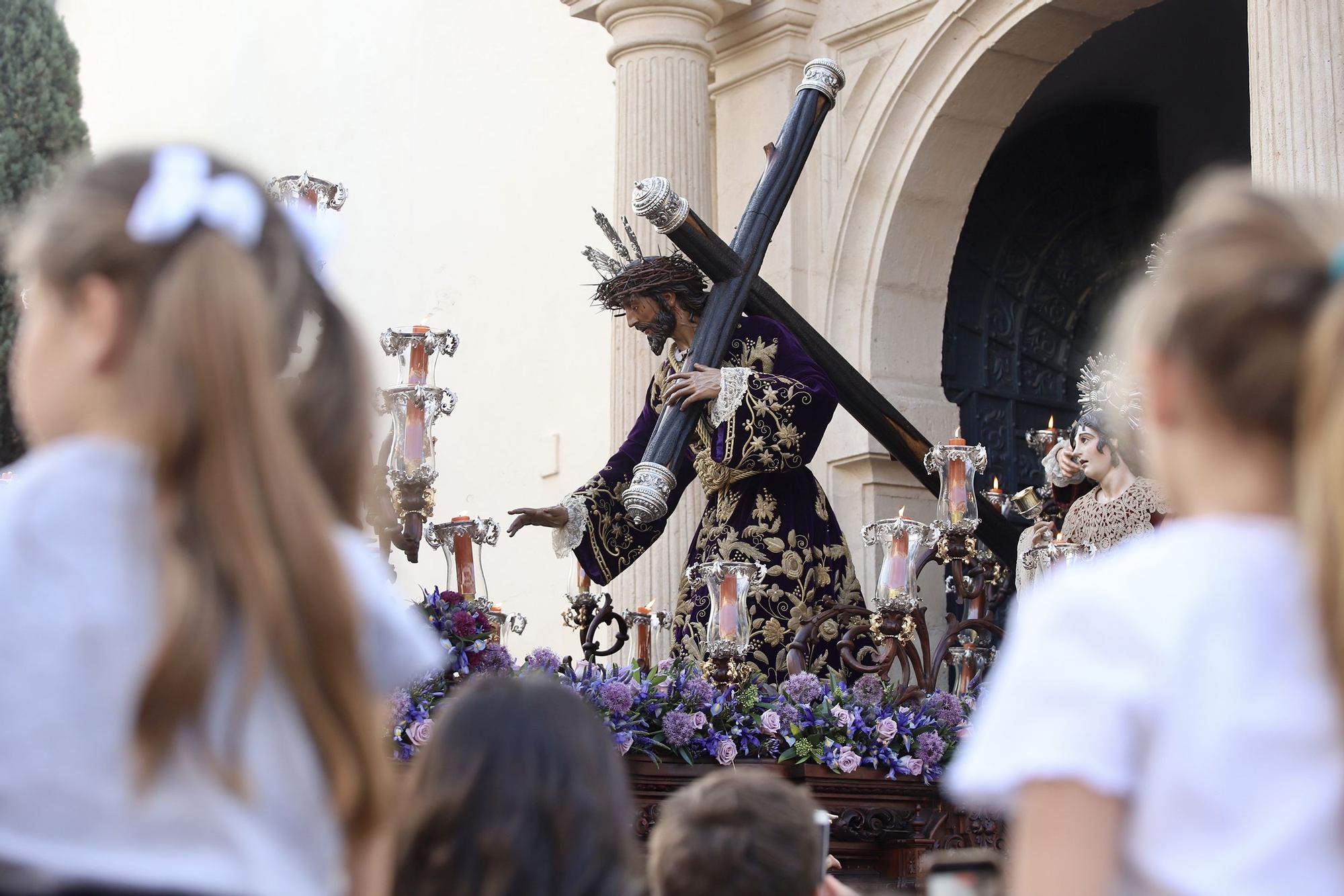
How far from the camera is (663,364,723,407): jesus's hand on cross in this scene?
5133mm

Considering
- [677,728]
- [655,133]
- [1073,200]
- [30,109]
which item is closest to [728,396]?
[677,728]

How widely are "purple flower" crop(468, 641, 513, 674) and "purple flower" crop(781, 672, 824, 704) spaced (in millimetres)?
661

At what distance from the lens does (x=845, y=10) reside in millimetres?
7758

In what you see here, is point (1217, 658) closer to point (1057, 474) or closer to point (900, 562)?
point (900, 562)

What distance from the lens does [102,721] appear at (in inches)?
53.3

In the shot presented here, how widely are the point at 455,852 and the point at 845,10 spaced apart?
21.0 feet

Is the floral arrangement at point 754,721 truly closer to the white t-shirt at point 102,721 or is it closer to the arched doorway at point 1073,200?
the white t-shirt at point 102,721

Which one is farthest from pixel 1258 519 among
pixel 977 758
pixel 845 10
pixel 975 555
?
pixel 845 10

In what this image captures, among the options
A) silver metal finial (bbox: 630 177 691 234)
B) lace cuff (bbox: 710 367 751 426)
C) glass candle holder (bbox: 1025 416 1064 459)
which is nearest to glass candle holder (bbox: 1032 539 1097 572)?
glass candle holder (bbox: 1025 416 1064 459)

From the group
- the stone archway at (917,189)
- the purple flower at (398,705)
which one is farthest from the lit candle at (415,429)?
the stone archway at (917,189)

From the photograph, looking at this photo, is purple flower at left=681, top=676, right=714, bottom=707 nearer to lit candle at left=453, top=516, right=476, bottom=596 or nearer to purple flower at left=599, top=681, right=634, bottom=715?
purple flower at left=599, top=681, right=634, bottom=715

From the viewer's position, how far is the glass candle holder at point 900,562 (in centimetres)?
471

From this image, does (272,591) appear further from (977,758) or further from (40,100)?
(40,100)

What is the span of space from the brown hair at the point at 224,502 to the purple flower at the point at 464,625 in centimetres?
259
